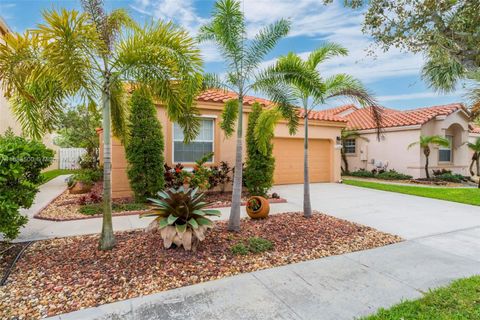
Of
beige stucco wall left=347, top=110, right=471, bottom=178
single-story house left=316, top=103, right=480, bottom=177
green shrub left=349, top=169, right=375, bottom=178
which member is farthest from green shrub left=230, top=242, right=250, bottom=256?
green shrub left=349, top=169, right=375, bottom=178

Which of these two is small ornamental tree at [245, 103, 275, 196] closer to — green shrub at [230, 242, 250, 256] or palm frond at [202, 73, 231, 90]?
palm frond at [202, 73, 231, 90]

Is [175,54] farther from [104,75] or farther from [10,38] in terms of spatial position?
[10,38]

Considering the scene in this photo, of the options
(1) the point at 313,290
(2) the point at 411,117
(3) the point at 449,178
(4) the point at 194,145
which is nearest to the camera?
(1) the point at 313,290

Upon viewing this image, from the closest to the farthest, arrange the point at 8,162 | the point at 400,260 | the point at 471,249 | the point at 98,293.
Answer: the point at 98,293 < the point at 8,162 < the point at 400,260 < the point at 471,249

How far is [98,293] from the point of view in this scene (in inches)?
123

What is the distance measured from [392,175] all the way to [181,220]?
15806 mm

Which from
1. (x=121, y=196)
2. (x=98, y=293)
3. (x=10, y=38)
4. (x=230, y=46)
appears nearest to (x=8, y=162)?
(x=10, y=38)

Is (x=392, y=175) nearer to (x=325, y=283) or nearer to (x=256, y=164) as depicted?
(x=256, y=164)

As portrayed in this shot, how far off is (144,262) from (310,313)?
253 centimetres

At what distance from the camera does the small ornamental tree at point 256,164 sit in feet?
29.9

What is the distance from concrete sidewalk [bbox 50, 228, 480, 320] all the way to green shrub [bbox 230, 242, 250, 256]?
602 mm

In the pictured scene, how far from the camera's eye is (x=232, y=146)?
1060cm

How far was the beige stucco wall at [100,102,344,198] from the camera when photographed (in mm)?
8805

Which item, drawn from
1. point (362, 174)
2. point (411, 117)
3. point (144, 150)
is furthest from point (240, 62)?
point (411, 117)
